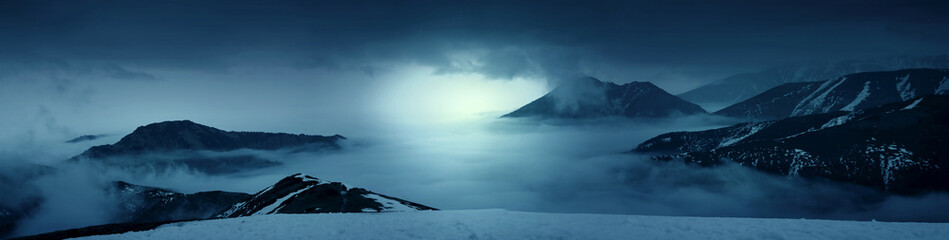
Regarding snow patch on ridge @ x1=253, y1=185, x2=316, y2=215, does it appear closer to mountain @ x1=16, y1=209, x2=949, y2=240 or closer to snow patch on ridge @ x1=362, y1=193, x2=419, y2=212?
snow patch on ridge @ x1=362, y1=193, x2=419, y2=212

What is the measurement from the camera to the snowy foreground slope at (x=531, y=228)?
1118 inches

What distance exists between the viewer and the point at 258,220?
119 feet

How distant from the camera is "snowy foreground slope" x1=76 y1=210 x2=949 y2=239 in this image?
93.1 feet

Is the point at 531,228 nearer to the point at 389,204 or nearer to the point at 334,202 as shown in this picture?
the point at 389,204

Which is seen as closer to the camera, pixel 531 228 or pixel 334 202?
pixel 531 228

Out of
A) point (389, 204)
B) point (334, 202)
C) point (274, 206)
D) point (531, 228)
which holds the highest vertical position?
point (274, 206)

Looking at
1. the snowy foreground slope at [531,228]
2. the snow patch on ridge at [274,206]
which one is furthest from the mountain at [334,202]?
the snowy foreground slope at [531,228]

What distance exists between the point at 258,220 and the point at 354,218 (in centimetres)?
804

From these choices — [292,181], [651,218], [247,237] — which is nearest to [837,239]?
[651,218]

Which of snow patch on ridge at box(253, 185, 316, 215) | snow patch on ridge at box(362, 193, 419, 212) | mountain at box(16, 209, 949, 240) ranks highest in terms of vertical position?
snow patch on ridge at box(253, 185, 316, 215)

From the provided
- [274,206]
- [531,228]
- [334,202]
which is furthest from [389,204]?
[531,228]

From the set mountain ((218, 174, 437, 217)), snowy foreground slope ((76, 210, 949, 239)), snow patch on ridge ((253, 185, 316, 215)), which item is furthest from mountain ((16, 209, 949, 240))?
snow patch on ridge ((253, 185, 316, 215))

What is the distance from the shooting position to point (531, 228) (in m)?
30.9

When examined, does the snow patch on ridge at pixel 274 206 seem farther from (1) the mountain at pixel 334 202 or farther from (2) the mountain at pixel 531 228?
(2) the mountain at pixel 531 228
